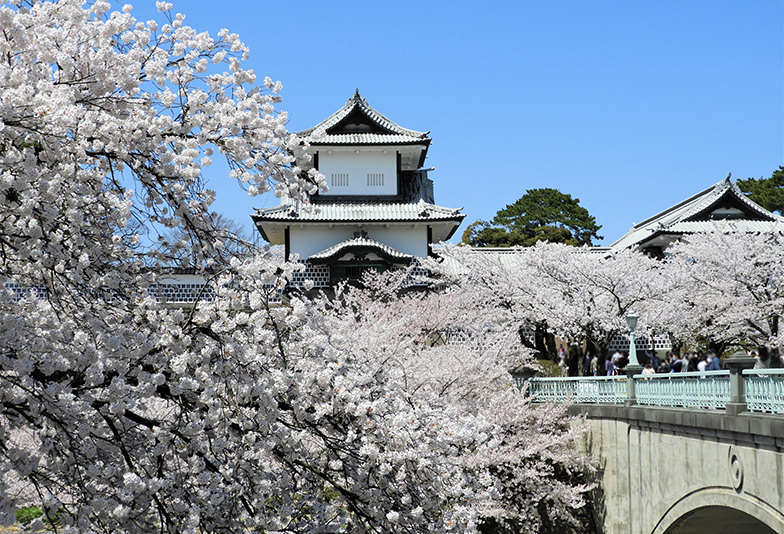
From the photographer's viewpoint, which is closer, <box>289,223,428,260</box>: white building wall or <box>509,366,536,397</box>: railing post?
<box>509,366,536,397</box>: railing post

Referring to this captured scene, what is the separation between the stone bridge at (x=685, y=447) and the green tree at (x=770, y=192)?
35.1 m

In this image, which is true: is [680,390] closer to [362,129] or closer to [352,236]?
[352,236]

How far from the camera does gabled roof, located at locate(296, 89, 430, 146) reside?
27.9 metres

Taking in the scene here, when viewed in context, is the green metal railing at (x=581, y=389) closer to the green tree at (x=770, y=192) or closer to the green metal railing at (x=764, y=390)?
the green metal railing at (x=764, y=390)

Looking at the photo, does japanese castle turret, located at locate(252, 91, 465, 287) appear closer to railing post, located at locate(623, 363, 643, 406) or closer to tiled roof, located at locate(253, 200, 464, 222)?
tiled roof, located at locate(253, 200, 464, 222)

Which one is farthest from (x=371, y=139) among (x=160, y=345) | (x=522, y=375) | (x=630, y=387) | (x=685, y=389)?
(x=160, y=345)

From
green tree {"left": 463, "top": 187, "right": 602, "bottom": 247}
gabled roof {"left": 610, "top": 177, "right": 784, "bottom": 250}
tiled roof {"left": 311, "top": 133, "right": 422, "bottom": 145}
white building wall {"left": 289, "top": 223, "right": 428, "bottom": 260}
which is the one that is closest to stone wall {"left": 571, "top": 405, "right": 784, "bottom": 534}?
white building wall {"left": 289, "top": 223, "right": 428, "bottom": 260}

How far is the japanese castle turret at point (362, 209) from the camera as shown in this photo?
26.2 meters

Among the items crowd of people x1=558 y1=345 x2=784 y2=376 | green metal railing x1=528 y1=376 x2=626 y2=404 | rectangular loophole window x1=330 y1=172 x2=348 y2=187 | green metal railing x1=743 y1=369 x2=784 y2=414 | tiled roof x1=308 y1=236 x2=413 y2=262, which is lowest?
green metal railing x1=528 y1=376 x2=626 y2=404

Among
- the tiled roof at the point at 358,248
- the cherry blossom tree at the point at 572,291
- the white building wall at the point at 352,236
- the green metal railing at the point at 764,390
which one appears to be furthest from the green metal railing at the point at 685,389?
the white building wall at the point at 352,236

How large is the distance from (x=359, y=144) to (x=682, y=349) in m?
13.2

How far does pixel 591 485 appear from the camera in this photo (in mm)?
17266

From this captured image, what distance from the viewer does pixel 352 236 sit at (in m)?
27.2

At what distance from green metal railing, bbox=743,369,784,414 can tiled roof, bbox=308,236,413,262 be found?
54.2ft
